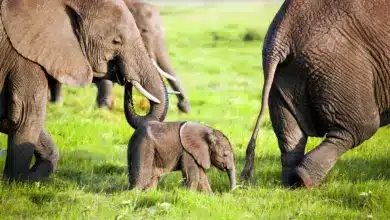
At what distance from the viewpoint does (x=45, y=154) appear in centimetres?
825

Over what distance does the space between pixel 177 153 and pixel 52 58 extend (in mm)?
1307

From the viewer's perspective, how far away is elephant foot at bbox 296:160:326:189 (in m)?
7.55

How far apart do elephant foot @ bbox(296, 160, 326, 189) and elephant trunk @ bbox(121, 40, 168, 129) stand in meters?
1.32

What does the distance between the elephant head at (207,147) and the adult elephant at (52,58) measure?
543 millimetres

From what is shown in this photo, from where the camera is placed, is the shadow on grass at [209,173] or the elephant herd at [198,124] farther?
the shadow on grass at [209,173]

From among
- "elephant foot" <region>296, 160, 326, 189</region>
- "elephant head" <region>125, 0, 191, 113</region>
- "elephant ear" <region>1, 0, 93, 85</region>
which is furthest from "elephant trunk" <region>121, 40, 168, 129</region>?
"elephant head" <region>125, 0, 191, 113</region>

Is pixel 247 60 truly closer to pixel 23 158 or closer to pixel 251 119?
pixel 251 119

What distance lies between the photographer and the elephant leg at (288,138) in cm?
777

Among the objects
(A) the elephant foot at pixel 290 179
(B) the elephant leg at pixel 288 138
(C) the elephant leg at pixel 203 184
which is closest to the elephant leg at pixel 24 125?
(C) the elephant leg at pixel 203 184

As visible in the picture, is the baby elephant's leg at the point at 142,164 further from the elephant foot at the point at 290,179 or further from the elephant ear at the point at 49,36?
the elephant foot at the point at 290,179

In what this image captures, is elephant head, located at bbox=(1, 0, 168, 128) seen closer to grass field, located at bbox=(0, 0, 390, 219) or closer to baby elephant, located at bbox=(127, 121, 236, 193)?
baby elephant, located at bbox=(127, 121, 236, 193)

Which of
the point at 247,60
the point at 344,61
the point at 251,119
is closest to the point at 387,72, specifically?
the point at 344,61

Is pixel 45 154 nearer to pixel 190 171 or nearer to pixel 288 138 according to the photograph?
pixel 190 171

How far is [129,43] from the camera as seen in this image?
25.6ft
